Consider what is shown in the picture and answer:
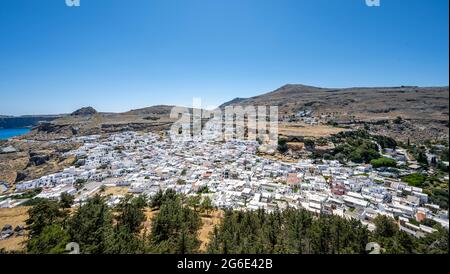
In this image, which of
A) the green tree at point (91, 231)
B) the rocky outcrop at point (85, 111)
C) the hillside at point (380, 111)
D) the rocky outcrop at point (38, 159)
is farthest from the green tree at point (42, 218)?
the rocky outcrop at point (85, 111)

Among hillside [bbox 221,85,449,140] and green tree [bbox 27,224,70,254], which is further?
hillside [bbox 221,85,449,140]

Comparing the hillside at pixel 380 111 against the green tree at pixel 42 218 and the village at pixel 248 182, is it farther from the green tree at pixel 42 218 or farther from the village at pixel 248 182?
the green tree at pixel 42 218

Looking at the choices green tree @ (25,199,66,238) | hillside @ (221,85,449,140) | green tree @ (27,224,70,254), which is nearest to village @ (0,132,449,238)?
green tree @ (25,199,66,238)

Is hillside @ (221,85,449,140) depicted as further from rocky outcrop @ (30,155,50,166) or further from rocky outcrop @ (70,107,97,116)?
rocky outcrop @ (70,107,97,116)

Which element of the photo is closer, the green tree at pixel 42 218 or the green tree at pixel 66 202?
the green tree at pixel 42 218

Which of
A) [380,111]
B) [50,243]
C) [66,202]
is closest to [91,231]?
[50,243]

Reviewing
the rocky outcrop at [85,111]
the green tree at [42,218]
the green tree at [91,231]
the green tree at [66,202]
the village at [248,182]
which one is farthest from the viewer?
the rocky outcrop at [85,111]

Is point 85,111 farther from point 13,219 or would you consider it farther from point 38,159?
point 13,219

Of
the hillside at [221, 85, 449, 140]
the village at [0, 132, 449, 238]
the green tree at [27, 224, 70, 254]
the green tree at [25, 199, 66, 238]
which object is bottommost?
the village at [0, 132, 449, 238]

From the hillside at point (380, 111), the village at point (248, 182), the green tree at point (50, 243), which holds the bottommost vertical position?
the village at point (248, 182)
